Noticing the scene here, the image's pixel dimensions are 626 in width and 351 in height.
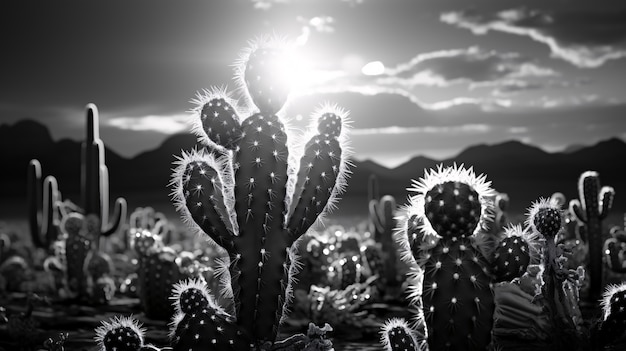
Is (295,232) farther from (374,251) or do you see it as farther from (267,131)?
(374,251)

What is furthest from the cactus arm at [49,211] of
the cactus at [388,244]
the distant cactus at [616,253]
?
the distant cactus at [616,253]

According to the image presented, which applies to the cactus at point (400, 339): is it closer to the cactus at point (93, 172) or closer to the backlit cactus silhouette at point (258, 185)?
the backlit cactus silhouette at point (258, 185)

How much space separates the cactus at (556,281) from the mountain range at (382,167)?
1978 inches

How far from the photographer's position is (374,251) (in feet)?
38.8

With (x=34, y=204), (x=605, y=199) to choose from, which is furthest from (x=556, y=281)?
(x=34, y=204)

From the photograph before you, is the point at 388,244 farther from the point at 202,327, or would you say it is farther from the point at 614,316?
the point at 202,327

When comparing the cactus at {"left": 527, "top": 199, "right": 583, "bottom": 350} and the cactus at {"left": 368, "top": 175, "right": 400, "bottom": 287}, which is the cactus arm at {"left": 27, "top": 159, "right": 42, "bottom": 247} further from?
the cactus at {"left": 527, "top": 199, "right": 583, "bottom": 350}

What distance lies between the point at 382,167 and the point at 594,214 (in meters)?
61.2

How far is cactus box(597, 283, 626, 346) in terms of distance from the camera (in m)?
5.44

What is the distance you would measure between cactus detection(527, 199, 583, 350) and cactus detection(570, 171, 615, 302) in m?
3.90

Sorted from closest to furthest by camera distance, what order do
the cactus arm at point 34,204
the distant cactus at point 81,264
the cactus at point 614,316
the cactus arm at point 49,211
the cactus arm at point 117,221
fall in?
the cactus at point 614,316 < the distant cactus at point 81,264 < the cactus arm at point 117,221 < the cactus arm at point 49,211 < the cactus arm at point 34,204

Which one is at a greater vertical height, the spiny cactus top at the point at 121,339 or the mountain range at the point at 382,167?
the mountain range at the point at 382,167

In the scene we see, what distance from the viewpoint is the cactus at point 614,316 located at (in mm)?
5441

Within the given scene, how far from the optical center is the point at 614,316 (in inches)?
217
